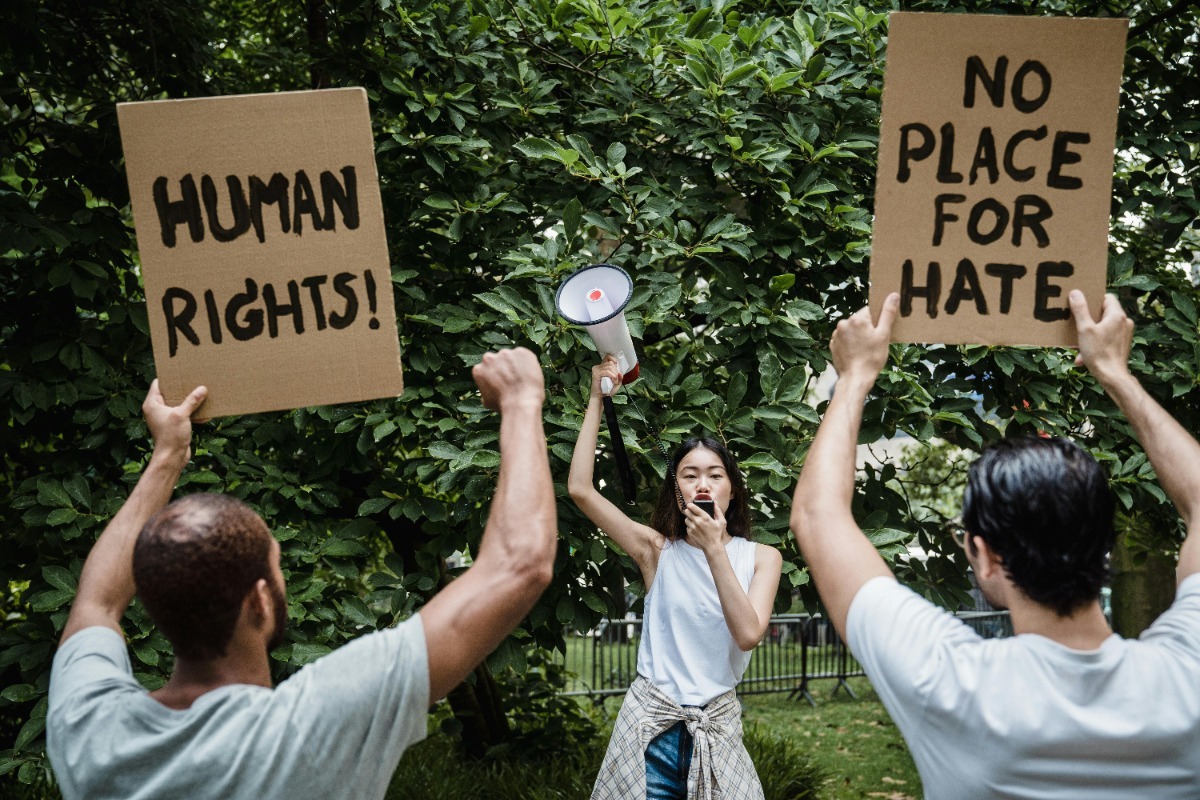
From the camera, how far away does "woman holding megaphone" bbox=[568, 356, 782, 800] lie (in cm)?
306

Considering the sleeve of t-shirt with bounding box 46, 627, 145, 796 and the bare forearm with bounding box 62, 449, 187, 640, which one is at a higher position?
the bare forearm with bounding box 62, 449, 187, 640

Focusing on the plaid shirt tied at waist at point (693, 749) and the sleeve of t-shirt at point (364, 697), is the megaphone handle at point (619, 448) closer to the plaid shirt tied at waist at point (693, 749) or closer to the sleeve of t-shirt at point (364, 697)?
the plaid shirt tied at waist at point (693, 749)

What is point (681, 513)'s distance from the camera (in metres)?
3.47

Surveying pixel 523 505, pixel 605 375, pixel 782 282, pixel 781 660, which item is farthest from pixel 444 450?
pixel 781 660

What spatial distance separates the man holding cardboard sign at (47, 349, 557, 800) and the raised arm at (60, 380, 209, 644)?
0.11m

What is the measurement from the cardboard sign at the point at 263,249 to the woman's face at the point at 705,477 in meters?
1.44

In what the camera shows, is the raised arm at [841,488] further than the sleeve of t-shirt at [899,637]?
Yes

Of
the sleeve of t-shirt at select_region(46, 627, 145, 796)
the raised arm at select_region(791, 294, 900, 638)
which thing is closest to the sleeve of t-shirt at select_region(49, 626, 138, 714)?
the sleeve of t-shirt at select_region(46, 627, 145, 796)

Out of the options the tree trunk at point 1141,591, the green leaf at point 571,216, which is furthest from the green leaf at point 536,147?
the tree trunk at point 1141,591

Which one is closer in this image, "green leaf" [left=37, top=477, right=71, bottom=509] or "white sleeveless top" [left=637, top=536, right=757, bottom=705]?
"white sleeveless top" [left=637, top=536, right=757, bottom=705]

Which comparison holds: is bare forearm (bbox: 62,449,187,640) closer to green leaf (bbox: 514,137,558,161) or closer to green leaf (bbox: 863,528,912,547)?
green leaf (bbox: 514,137,558,161)

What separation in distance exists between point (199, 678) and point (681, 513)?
206 centimetres

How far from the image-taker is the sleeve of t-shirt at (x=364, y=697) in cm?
152

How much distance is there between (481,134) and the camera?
14.3ft
